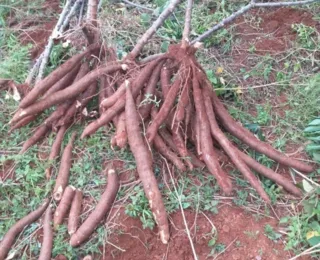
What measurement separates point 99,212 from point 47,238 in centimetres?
28

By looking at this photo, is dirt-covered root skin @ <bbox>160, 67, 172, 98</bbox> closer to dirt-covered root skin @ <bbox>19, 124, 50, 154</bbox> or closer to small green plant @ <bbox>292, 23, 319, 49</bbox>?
dirt-covered root skin @ <bbox>19, 124, 50, 154</bbox>

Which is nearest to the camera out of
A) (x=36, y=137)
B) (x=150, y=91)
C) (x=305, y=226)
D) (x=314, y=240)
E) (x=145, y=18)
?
(x=314, y=240)

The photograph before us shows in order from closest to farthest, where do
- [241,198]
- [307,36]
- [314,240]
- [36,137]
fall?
[314,240] < [241,198] < [36,137] < [307,36]

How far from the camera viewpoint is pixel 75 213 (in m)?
2.24

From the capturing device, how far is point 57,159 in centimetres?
256

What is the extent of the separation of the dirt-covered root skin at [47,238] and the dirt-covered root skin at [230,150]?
0.98 metres

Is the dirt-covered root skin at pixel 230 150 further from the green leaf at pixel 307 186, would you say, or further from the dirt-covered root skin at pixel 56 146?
the dirt-covered root skin at pixel 56 146

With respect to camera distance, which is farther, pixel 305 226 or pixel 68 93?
pixel 68 93

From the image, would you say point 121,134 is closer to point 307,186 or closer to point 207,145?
point 207,145

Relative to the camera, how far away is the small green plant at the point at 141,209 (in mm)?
2178

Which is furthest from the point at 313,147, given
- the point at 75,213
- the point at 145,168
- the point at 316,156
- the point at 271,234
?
the point at 75,213

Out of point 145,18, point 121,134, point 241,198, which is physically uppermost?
point 145,18

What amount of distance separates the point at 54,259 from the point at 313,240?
124 cm

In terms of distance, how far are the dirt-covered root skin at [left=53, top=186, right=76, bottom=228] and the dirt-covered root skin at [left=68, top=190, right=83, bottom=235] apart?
24 millimetres
